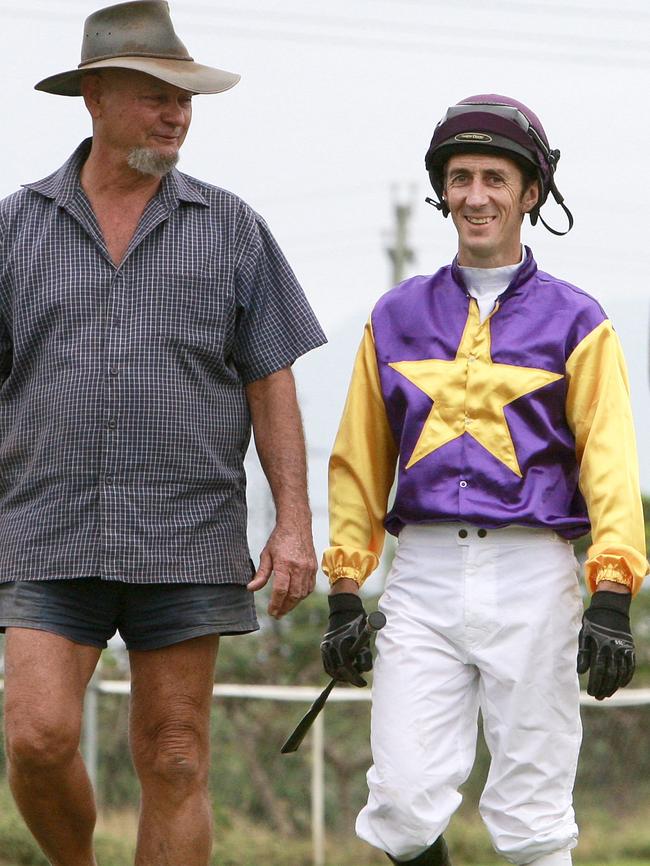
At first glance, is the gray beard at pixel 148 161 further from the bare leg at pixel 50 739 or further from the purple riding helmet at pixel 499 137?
the bare leg at pixel 50 739

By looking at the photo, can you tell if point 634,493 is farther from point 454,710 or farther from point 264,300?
point 264,300

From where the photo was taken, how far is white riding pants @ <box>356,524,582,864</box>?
184 inches

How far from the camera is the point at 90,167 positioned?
5.13m

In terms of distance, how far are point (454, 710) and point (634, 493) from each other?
74 centimetres

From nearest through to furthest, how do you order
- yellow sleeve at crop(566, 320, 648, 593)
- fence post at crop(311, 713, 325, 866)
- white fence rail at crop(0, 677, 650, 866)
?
yellow sleeve at crop(566, 320, 648, 593) < white fence rail at crop(0, 677, 650, 866) < fence post at crop(311, 713, 325, 866)

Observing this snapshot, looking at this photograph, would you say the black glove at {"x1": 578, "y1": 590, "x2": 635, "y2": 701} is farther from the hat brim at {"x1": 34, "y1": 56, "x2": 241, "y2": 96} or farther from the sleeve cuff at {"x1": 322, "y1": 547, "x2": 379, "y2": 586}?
the hat brim at {"x1": 34, "y1": 56, "x2": 241, "y2": 96}

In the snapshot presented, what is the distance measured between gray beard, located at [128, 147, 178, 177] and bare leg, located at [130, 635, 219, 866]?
1313mm

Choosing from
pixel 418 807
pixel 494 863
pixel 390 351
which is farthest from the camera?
pixel 494 863

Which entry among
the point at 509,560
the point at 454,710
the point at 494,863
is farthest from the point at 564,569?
the point at 494,863

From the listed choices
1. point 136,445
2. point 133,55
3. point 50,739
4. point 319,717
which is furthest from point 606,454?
point 319,717

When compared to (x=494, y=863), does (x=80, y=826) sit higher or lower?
higher

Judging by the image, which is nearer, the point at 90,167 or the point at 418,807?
the point at 418,807

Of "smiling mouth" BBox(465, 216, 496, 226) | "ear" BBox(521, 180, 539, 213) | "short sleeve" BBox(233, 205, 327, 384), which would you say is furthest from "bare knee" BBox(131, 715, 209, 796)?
"ear" BBox(521, 180, 539, 213)

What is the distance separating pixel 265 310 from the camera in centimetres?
517
